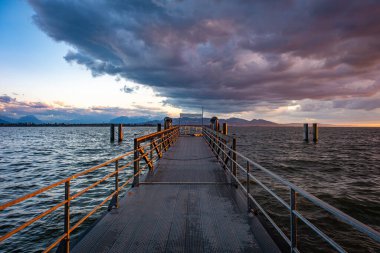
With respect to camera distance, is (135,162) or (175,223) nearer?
(175,223)

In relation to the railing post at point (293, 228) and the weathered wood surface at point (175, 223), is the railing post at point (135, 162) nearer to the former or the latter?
the weathered wood surface at point (175, 223)

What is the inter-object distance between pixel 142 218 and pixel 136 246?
42.4 inches

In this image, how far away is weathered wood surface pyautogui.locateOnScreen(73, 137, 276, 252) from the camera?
3.59 metres

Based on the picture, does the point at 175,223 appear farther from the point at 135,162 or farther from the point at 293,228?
the point at 135,162

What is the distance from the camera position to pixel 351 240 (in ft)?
23.1

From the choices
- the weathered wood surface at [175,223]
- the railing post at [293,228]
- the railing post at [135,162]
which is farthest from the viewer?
the railing post at [135,162]

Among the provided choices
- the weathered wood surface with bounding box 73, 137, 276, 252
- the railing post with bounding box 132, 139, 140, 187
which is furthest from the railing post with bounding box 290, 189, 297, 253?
the railing post with bounding box 132, 139, 140, 187

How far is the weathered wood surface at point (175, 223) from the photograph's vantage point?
3.59 meters

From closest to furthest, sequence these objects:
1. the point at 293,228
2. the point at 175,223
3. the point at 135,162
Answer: the point at 293,228 → the point at 175,223 → the point at 135,162

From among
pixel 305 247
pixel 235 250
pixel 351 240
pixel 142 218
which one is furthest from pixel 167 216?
pixel 351 240

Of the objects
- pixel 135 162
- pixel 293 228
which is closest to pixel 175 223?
pixel 293 228

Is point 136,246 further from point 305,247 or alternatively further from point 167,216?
point 305,247

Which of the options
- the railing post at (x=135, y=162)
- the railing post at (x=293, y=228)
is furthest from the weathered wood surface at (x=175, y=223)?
the railing post at (x=293, y=228)

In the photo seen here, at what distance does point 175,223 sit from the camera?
440cm
